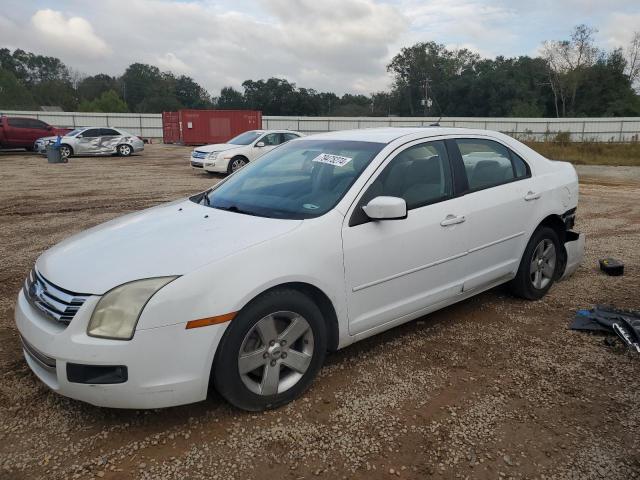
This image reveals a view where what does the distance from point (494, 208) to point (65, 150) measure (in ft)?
73.4

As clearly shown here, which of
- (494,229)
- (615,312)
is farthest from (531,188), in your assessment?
(615,312)

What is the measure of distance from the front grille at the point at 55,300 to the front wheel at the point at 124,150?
23.3 metres

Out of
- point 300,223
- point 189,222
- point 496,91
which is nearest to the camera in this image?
point 300,223

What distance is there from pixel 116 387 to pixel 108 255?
0.75m

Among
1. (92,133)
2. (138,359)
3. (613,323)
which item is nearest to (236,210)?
(138,359)

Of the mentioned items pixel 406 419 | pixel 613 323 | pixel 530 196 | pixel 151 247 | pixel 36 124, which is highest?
pixel 36 124

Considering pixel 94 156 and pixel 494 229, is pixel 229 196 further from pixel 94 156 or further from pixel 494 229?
pixel 94 156

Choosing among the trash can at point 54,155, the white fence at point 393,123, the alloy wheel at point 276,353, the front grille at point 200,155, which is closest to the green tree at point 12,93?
the white fence at point 393,123

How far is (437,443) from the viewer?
265 centimetres

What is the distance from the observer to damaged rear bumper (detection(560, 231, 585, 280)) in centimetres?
495

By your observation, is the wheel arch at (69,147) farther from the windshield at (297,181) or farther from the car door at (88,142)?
the windshield at (297,181)

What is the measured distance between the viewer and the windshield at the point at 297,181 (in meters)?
3.29

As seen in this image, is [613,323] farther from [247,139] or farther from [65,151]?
[65,151]

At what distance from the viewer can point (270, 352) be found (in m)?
2.81
